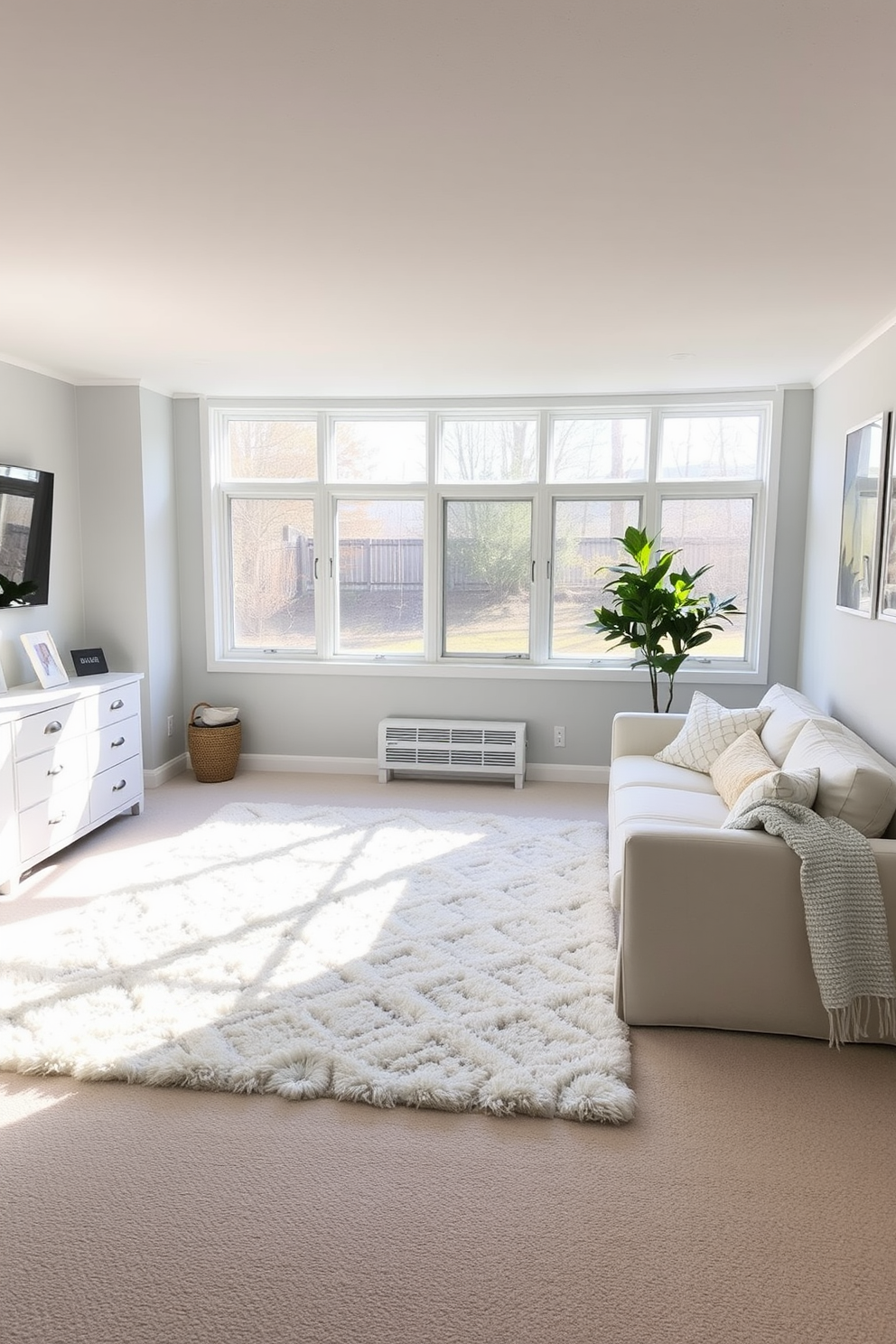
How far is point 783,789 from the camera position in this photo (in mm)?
2932

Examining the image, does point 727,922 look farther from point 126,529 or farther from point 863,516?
point 126,529

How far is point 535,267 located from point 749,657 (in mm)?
3269

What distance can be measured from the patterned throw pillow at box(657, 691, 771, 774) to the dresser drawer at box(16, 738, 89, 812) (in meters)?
2.87

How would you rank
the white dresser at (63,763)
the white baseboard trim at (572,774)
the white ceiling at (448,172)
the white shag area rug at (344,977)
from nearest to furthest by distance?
the white ceiling at (448,172), the white shag area rug at (344,977), the white dresser at (63,763), the white baseboard trim at (572,774)

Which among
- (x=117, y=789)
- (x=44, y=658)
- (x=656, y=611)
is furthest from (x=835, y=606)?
(x=44, y=658)

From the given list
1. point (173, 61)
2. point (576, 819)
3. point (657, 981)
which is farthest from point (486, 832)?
point (173, 61)

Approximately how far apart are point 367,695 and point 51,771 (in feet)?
7.37

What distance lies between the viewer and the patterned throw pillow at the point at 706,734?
4.24 m

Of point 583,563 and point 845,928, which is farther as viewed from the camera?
point 583,563

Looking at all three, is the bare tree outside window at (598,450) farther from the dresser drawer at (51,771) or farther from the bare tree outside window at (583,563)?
the dresser drawer at (51,771)

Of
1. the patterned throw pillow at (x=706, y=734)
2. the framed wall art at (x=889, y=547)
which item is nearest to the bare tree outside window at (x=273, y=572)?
the patterned throw pillow at (x=706, y=734)

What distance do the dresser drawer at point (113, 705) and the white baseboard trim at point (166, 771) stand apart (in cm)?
73

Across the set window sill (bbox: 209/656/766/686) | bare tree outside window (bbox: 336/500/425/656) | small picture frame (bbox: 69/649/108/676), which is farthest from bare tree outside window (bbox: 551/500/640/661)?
small picture frame (bbox: 69/649/108/676)

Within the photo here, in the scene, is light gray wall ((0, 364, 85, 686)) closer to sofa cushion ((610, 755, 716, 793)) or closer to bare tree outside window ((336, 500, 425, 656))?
bare tree outside window ((336, 500, 425, 656))
